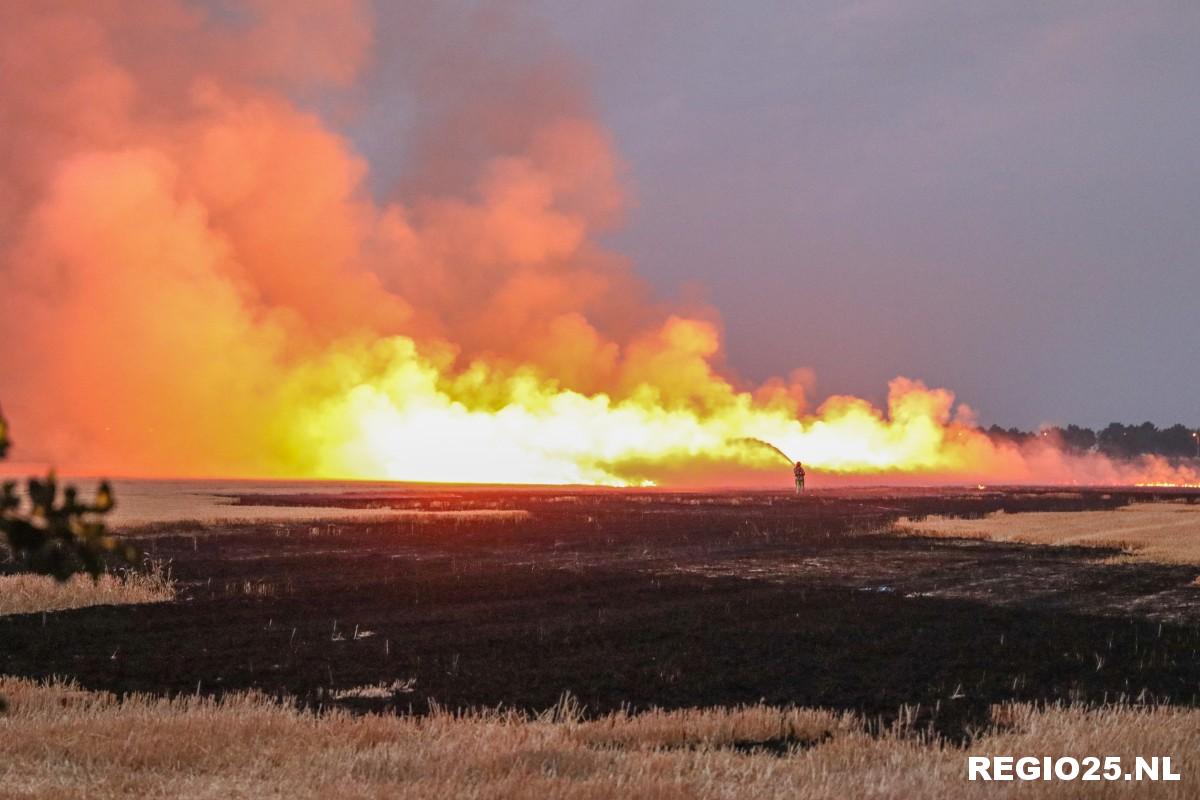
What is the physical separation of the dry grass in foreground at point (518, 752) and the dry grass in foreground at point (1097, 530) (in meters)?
30.0

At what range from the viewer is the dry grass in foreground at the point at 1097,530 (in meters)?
45.4

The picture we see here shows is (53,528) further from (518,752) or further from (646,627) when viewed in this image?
(646,627)

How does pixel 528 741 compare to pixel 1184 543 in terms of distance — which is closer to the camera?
pixel 528 741

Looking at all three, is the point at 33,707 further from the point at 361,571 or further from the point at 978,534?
the point at 978,534

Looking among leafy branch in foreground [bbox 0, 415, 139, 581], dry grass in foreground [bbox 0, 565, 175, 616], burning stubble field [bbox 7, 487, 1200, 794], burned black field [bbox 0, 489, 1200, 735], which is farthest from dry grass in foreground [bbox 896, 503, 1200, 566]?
leafy branch in foreground [bbox 0, 415, 139, 581]

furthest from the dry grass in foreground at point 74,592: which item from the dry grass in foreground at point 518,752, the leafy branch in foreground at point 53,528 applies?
the leafy branch in foreground at point 53,528

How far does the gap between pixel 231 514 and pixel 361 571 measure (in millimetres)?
33995

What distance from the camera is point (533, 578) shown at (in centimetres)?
3469

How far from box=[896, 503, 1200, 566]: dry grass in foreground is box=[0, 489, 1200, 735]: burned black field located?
382 cm

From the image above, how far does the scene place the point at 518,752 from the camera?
13078mm

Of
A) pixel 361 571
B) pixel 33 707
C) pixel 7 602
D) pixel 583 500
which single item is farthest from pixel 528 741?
pixel 583 500

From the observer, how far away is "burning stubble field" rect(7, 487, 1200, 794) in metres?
18.0

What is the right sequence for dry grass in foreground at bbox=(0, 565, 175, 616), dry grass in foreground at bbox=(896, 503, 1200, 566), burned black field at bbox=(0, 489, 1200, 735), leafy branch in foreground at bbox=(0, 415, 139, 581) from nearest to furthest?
leafy branch in foreground at bbox=(0, 415, 139, 581)
burned black field at bbox=(0, 489, 1200, 735)
dry grass in foreground at bbox=(0, 565, 175, 616)
dry grass in foreground at bbox=(896, 503, 1200, 566)

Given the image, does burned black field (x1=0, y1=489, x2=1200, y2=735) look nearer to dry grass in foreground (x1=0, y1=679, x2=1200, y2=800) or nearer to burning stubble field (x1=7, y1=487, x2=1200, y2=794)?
burning stubble field (x1=7, y1=487, x2=1200, y2=794)
